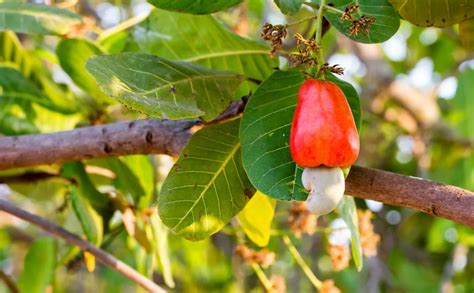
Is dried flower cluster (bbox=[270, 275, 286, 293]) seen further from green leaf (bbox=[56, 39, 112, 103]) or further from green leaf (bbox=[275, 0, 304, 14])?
green leaf (bbox=[275, 0, 304, 14])

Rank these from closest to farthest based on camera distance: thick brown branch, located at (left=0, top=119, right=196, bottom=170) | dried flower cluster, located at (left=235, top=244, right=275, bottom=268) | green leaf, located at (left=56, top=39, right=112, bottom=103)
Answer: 1. thick brown branch, located at (left=0, top=119, right=196, bottom=170)
2. green leaf, located at (left=56, top=39, right=112, bottom=103)
3. dried flower cluster, located at (left=235, top=244, right=275, bottom=268)

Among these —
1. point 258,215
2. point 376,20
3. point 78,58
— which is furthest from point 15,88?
point 376,20

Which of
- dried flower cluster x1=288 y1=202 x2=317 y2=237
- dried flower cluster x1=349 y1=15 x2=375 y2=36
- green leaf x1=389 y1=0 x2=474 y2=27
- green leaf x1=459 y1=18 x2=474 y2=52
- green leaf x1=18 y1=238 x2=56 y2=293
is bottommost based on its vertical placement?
green leaf x1=18 y1=238 x2=56 y2=293

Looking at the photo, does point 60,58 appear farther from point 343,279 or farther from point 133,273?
point 343,279

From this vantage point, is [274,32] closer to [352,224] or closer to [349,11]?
[349,11]

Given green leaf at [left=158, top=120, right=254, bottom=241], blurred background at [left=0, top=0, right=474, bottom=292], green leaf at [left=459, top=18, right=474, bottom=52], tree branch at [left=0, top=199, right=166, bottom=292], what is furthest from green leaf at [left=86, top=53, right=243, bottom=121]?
blurred background at [left=0, top=0, right=474, bottom=292]

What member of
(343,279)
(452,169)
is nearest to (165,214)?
(452,169)

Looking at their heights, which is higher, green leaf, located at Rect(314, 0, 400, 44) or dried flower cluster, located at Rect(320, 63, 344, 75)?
green leaf, located at Rect(314, 0, 400, 44)

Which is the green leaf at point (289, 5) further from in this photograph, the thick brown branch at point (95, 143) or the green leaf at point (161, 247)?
the green leaf at point (161, 247)
